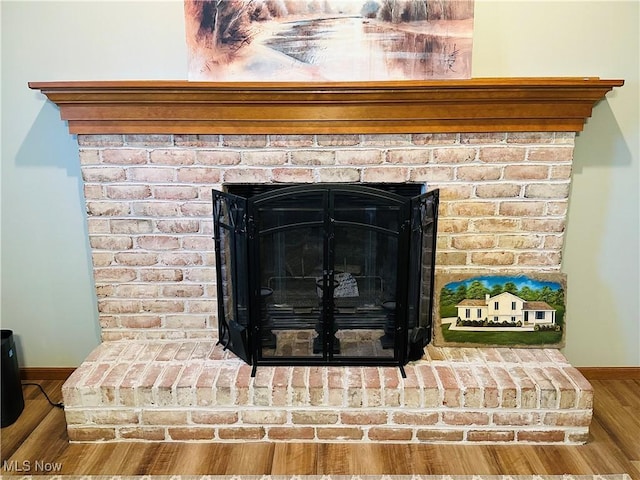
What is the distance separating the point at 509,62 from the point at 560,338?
1.16 m

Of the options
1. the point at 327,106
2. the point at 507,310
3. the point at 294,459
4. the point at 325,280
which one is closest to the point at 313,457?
the point at 294,459

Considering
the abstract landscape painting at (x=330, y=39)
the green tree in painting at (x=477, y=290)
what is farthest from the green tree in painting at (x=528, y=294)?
the abstract landscape painting at (x=330, y=39)

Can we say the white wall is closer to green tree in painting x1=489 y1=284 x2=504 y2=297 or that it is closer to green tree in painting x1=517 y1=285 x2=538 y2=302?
green tree in painting x1=517 y1=285 x2=538 y2=302

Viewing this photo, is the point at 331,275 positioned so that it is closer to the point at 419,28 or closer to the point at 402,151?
the point at 402,151

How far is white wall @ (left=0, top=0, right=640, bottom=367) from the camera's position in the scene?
6.21 feet

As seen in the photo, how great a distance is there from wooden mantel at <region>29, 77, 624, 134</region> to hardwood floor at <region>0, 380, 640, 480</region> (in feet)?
3.95

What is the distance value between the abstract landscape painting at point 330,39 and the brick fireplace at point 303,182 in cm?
11

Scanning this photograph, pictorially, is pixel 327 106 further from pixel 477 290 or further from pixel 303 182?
pixel 477 290

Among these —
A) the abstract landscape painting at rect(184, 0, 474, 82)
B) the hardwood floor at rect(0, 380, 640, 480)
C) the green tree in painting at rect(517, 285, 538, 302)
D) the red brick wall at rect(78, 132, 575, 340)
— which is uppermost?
the abstract landscape painting at rect(184, 0, 474, 82)

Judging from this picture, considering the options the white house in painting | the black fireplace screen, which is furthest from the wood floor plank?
the white house in painting

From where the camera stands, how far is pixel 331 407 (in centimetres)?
182

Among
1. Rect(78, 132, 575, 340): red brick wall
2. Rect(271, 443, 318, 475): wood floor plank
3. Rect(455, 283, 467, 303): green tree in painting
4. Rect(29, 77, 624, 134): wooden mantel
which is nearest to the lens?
Rect(271, 443, 318, 475): wood floor plank

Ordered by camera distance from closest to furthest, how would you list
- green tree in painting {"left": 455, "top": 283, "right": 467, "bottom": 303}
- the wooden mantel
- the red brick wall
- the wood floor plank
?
the wood floor plank → the wooden mantel → the red brick wall → green tree in painting {"left": 455, "top": 283, "right": 467, "bottom": 303}

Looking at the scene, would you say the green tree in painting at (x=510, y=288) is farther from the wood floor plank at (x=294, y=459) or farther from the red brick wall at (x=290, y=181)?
the wood floor plank at (x=294, y=459)
